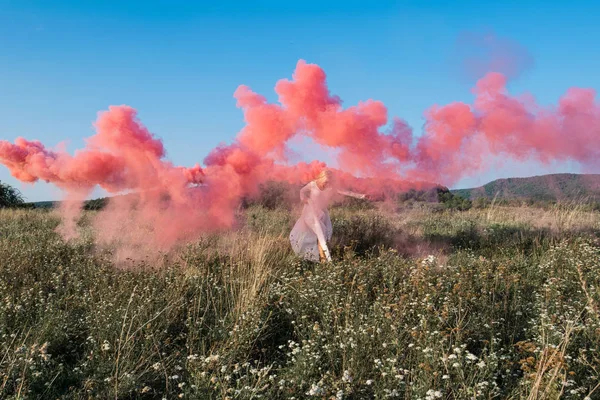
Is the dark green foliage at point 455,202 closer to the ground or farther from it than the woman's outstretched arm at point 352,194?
farther from it

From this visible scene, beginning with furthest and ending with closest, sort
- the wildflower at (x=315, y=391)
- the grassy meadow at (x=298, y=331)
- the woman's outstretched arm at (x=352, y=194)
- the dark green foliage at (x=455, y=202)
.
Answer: the dark green foliage at (x=455, y=202) → the woman's outstretched arm at (x=352, y=194) → the grassy meadow at (x=298, y=331) → the wildflower at (x=315, y=391)

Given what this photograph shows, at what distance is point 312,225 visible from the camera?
425 inches

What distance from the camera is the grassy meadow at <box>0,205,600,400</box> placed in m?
4.48

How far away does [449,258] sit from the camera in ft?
34.9

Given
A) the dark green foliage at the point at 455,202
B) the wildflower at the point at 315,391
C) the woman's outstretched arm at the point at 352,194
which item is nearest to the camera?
the wildflower at the point at 315,391

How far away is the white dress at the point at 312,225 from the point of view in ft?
34.9

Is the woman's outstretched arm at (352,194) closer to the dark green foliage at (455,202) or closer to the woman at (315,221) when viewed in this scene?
the woman at (315,221)

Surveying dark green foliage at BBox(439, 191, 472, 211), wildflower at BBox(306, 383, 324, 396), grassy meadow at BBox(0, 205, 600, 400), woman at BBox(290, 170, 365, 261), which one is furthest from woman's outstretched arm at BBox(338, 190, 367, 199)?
dark green foliage at BBox(439, 191, 472, 211)

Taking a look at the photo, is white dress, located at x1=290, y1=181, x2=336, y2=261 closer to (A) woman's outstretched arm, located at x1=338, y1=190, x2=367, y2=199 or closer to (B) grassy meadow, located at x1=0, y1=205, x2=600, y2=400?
(A) woman's outstretched arm, located at x1=338, y1=190, x2=367, y2=199

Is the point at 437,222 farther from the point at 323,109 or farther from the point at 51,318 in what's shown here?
the point at 51,318

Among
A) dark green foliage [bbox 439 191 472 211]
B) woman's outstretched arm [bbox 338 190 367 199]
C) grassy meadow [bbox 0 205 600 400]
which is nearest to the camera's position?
grassy meadow [bbox 0 205 600 400]

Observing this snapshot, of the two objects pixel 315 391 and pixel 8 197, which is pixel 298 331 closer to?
pixel 315 391

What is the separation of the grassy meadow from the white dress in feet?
2.27

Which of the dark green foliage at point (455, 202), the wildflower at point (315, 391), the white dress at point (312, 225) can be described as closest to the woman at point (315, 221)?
the white dress at point (312, 225)
